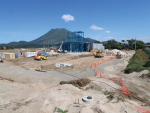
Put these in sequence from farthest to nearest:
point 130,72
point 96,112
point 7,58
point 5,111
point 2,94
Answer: point 7,58
point 130,72
point 2,94
point 5,111
point 96,112

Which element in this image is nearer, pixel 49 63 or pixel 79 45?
pixel 49 63

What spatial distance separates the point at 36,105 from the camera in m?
8.44

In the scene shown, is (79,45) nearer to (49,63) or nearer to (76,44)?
(76,44)

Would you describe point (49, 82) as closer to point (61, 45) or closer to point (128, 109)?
point (128, 109)

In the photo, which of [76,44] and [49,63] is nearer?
[49,63]

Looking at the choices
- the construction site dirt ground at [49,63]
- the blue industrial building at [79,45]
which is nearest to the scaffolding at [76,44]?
the blue industrial building at [79,45]

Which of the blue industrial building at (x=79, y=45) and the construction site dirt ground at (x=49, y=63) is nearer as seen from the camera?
the construction site dirt ground at (x=49, y=63)

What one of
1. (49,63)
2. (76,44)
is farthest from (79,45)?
(49,63)

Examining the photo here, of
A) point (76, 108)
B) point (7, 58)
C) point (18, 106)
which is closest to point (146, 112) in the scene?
point (76, 108)

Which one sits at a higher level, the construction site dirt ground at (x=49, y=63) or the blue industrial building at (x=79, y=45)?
the blue industrial building at (x=79, y=45)

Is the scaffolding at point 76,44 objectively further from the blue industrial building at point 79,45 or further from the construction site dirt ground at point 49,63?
the construction site dirt ground at point 49,63

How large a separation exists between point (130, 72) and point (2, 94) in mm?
18728

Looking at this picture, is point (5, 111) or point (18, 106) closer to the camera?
point (5, 111)

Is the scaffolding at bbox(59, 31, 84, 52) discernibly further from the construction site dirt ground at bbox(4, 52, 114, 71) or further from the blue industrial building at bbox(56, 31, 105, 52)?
the construction site dirt ground at bbox(4, 52, 114, 71)
